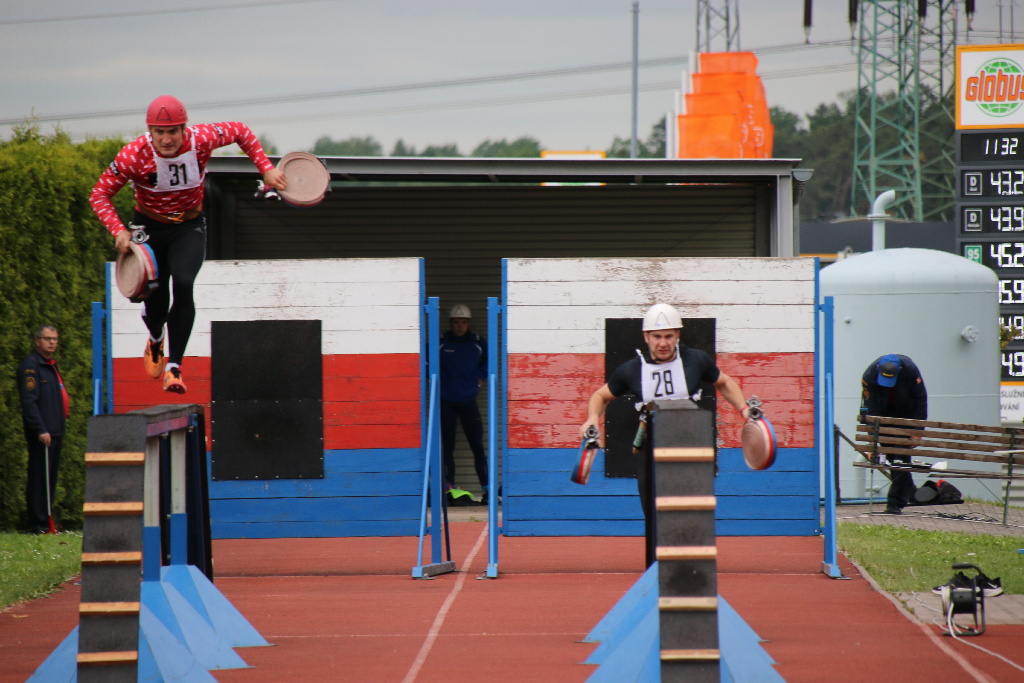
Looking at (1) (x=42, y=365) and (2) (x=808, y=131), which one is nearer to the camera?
(1) (x=42, y=365)

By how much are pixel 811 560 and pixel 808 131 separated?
77.7 m

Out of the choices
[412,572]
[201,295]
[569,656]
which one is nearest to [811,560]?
[412,572]

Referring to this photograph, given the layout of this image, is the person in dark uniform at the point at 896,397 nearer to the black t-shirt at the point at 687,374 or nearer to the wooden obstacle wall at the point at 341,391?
the wooden obstacle wall at the point at 341,391

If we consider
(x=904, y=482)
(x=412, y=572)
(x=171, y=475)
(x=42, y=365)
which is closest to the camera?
(x=171, y=475)

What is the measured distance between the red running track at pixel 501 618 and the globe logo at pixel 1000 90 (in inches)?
348

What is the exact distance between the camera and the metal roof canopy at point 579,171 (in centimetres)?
1366

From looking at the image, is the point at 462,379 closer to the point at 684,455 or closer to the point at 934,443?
the point at 934,443

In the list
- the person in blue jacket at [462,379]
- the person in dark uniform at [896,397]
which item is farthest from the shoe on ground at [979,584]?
the person in blue jacket at [462,379]

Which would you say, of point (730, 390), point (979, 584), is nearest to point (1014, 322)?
point (979, 584)

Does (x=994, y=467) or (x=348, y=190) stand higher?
(x=348, y=190)

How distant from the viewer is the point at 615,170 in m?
13.7

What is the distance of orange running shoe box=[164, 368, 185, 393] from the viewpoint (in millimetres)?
6566

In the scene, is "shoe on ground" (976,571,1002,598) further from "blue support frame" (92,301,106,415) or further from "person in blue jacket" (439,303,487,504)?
"person in blue jacket" (439,303,487,504)

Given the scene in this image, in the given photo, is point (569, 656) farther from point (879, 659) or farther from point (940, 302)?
point (940, 302)
